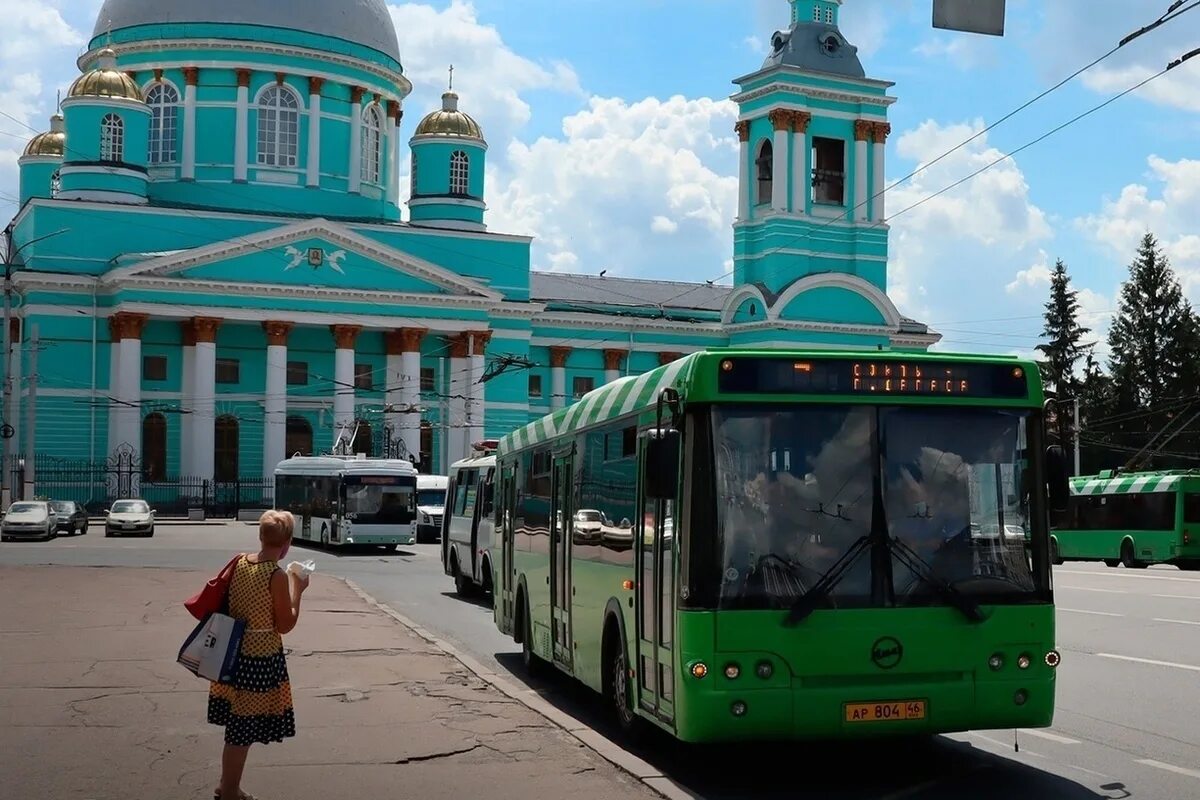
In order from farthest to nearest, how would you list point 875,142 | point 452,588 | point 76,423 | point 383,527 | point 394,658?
point 875,142
point 76,423
point 383,527
point 452,588
point 394,658

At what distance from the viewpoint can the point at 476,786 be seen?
9859 millimetres

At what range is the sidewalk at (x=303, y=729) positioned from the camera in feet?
32.3

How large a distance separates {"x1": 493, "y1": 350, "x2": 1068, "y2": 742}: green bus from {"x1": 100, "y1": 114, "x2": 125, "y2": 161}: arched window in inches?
2475

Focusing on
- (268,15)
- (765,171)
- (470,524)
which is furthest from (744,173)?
(470,524)

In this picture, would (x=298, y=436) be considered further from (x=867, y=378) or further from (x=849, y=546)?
(x=849, y=546)

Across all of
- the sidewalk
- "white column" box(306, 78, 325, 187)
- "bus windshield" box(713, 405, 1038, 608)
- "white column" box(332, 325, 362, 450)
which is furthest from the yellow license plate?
"white column" box(306, 78, 325, 187)

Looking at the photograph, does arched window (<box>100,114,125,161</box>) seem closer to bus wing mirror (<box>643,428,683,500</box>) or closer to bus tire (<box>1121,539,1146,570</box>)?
bus tire (<box>1121,539,1146,570</box>)

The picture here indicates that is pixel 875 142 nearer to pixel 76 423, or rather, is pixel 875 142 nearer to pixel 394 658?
pixel 76 423

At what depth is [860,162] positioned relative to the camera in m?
72.4

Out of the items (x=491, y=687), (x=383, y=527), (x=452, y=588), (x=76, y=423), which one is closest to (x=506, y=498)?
(x=491, y=687)

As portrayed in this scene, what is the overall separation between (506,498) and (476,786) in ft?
26.3

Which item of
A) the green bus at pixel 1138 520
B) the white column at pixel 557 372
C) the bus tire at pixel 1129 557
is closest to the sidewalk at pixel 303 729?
the green bus at pixel 1138 520

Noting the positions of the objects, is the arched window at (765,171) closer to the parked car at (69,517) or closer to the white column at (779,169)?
the white column at (779,169)

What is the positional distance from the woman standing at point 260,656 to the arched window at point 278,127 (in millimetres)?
67168
